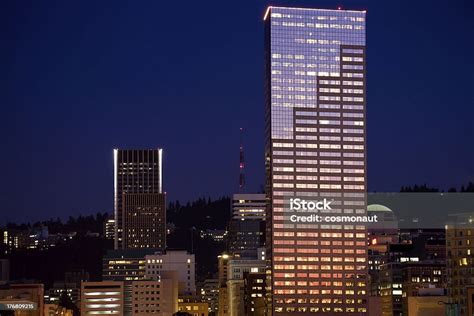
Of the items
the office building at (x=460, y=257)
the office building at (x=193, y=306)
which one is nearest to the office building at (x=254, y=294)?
the office building at (x=193, y=306)

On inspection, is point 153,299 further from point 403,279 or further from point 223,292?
point 403,279

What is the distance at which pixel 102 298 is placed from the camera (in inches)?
2360

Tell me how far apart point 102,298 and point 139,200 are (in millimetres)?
24705

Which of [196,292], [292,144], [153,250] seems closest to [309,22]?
[292,144]

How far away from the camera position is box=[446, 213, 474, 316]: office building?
3158cm

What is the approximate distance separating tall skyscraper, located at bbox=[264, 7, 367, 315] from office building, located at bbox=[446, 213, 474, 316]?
17.5 metres

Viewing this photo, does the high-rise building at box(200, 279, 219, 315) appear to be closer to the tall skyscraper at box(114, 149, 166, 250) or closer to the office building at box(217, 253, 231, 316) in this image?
the office building at box(217, 253, 231, 316)

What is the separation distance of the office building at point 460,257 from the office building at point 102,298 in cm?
2871

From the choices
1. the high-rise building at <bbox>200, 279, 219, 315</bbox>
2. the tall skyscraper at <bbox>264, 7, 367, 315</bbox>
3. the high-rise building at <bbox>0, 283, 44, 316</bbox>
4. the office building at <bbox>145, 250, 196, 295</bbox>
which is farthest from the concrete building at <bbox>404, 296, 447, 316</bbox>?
the office building at <bbox>145, 250, 196, 295</bbox>

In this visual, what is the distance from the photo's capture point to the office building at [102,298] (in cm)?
5909

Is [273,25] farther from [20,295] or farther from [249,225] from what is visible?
[249,225]

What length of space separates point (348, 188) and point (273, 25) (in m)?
7.82
